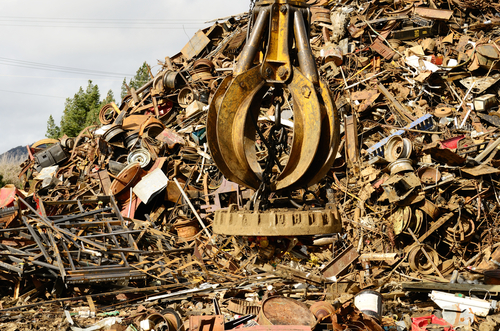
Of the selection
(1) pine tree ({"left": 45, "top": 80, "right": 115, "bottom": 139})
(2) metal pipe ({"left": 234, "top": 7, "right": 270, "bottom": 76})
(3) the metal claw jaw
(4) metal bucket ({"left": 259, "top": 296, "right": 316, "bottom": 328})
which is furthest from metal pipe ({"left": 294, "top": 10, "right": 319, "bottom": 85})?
(1) pine tree ({"left": 45, "top": 80, "right": 115, "bottom": 139})

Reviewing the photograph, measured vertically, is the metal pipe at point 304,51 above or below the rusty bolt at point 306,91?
above

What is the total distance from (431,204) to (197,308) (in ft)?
14.3

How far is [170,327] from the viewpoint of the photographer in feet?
18.6

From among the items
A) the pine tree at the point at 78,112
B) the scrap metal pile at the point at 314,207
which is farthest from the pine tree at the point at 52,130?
the scrap metal pile at the point at 314,207

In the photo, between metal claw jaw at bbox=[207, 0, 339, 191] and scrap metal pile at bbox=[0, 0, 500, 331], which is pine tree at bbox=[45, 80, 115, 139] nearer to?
scrap metal pile at bbox=[0, 0, 500, 331]

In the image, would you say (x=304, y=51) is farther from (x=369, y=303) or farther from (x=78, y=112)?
(x=78, y=112)

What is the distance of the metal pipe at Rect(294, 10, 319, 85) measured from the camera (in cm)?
364

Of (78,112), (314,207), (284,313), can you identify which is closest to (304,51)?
(314,207)

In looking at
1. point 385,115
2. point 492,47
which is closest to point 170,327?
point 385,115

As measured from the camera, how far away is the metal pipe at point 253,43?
3762 mm

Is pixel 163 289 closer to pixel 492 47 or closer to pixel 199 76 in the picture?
pixel 199 76

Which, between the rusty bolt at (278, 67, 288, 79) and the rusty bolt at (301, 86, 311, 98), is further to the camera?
the rusty bolt at (278, 67, 288, 79)

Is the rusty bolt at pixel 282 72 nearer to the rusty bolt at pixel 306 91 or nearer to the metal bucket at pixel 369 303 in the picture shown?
the rusty bolt at pixel 306 91

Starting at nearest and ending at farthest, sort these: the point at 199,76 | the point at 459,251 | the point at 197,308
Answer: the point at 197,308, the point at 459,251, the point at 199,76
